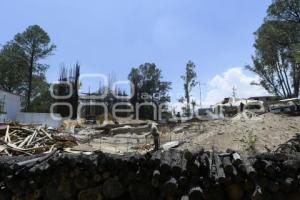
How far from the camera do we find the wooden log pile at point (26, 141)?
38.8 feet

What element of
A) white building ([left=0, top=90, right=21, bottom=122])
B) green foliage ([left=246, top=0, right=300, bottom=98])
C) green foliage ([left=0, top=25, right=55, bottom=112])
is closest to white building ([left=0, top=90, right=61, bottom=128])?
white building ([left=0, top=90, right=21, bottom=122])

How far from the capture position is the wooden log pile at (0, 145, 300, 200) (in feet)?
14.5

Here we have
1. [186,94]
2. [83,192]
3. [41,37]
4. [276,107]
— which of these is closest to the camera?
[83,192]

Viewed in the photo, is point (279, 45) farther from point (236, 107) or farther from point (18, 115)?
point (18, 115)

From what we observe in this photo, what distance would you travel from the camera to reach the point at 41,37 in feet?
132

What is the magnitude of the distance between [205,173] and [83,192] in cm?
162

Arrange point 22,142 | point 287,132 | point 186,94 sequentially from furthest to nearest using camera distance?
point 186,94, point 287,132, point 22,142

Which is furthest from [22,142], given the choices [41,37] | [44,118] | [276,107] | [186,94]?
[41,37]

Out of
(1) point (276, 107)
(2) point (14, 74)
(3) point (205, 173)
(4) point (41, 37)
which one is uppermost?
(4) point (41, 37)

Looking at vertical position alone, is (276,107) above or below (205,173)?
above

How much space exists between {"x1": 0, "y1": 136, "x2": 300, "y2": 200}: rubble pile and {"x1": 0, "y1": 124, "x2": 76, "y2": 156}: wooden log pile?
21.6ft

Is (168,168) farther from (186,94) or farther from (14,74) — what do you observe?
(14,74)

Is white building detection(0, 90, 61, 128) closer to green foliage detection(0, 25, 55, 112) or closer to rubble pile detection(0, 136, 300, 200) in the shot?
green foliage detection(0, 25, 55, 112)

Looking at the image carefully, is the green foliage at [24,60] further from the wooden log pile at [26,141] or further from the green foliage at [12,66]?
the wooden log pile at [26,141]
